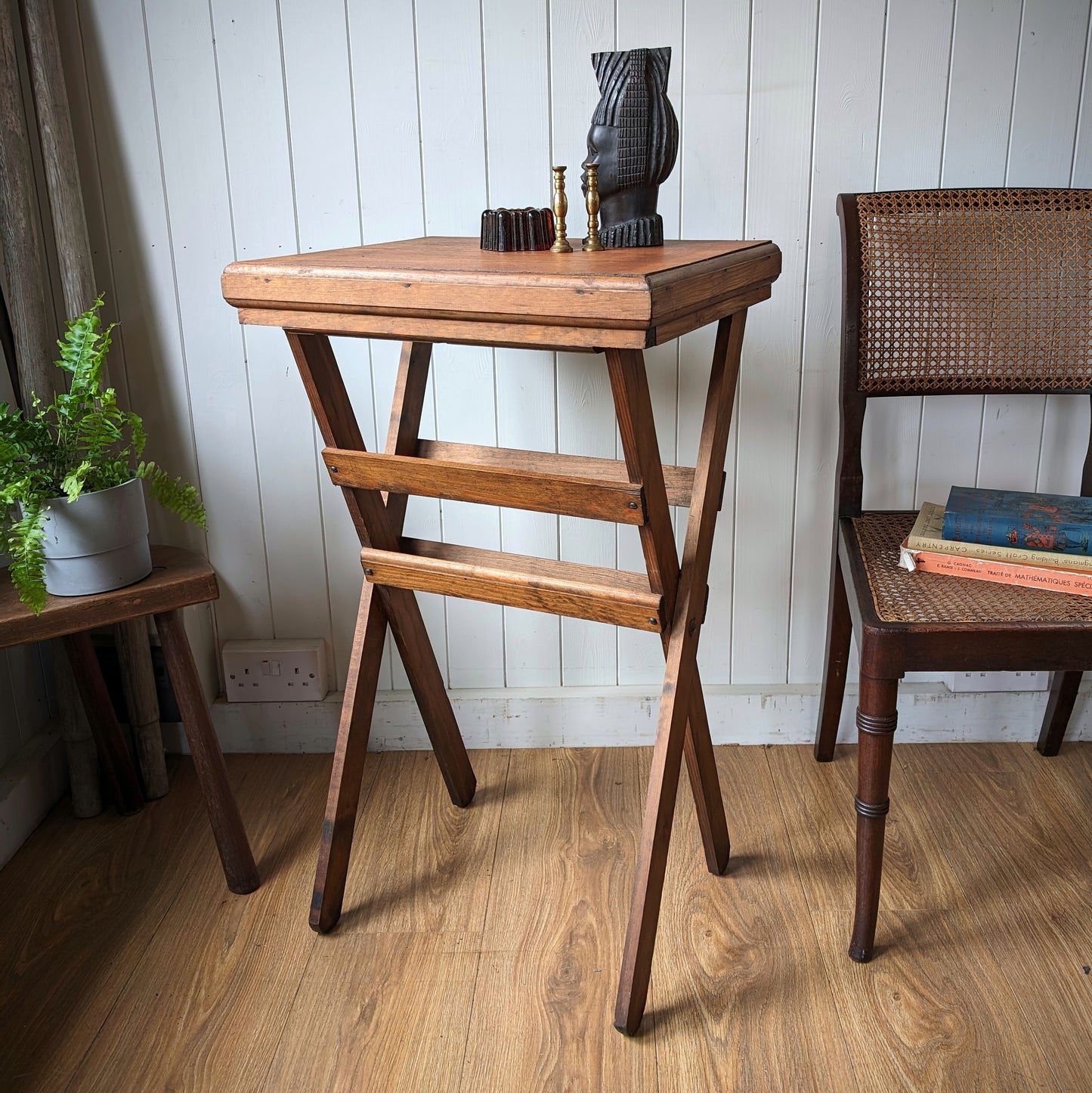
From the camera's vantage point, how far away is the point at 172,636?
5.24 feet

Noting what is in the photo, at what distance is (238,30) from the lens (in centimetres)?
175

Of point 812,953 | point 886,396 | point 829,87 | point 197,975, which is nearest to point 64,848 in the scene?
point 197,975

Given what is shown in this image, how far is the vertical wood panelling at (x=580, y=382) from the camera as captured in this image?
172cm

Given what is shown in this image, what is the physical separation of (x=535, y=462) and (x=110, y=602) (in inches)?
25.1

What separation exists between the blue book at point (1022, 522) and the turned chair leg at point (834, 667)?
25cm

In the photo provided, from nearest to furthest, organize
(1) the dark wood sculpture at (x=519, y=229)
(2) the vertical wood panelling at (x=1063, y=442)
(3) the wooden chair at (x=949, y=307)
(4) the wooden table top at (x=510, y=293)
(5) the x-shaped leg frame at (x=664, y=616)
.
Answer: (4) the wooden table top at (x=510, y=293), (5) the x-shaped leg frame at (x=664, y=616), (1) the dark wood sculpture at (x=519, y=229), (3) the wooden chair at (x=949, y=307), (2) the vertical wood panelling at (x=1063, y=442)

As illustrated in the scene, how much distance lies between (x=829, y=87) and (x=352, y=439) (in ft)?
3.21

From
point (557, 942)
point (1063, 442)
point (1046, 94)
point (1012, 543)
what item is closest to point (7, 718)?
point (557, 942)

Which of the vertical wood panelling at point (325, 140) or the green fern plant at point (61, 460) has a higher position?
the vertical wood panelling at point (325, 140)

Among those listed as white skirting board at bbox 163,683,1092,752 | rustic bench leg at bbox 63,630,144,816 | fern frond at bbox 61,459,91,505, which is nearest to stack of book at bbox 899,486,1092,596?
white skirting board at bbox 163,683,1092,752

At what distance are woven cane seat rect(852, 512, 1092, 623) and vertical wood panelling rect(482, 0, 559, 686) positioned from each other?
0.62m

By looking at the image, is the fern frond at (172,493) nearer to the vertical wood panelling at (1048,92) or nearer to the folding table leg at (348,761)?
the folding table leg at (348,761)

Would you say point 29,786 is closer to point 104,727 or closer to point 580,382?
point 104,727

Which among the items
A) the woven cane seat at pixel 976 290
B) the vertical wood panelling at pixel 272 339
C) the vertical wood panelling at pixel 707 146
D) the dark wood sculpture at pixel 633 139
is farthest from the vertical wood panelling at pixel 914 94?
the vertical wood panelling at pixel 272 339
